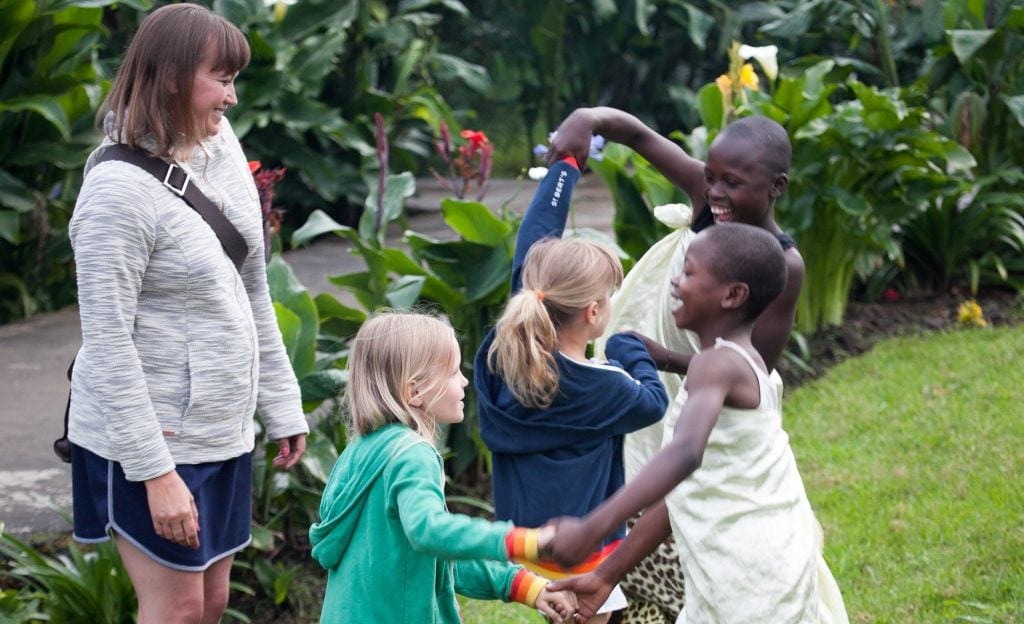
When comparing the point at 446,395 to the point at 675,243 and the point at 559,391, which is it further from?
the point at 675,243

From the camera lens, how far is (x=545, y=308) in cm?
278

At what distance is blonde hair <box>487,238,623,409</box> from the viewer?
2748mm

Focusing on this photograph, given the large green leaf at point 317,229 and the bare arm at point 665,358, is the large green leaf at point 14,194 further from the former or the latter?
the bare arm at point 665,358

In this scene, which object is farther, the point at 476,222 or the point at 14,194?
the point at 14,194

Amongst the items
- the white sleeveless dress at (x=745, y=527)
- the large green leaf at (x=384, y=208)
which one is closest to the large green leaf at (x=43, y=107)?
the large green leaf at (x=384, y=208)

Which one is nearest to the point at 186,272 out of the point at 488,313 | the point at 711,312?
the point at 711,312

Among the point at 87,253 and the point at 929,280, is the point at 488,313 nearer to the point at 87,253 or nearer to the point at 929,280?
the point at 87,253

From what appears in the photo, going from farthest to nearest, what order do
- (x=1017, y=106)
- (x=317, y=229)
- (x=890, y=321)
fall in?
1. (x=1017, y=106)
2. (x=890, y=321)
3. (x=317, y=229)

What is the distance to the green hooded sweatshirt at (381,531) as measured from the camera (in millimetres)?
2342

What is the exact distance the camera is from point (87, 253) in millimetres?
2551

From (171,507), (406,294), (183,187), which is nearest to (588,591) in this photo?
(171,507)

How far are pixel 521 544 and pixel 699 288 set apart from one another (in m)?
0.63

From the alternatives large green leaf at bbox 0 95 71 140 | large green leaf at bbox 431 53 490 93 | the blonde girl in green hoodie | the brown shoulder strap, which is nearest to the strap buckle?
the brown shoulder strap

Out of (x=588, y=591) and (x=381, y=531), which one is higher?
(x=381, y=531)
